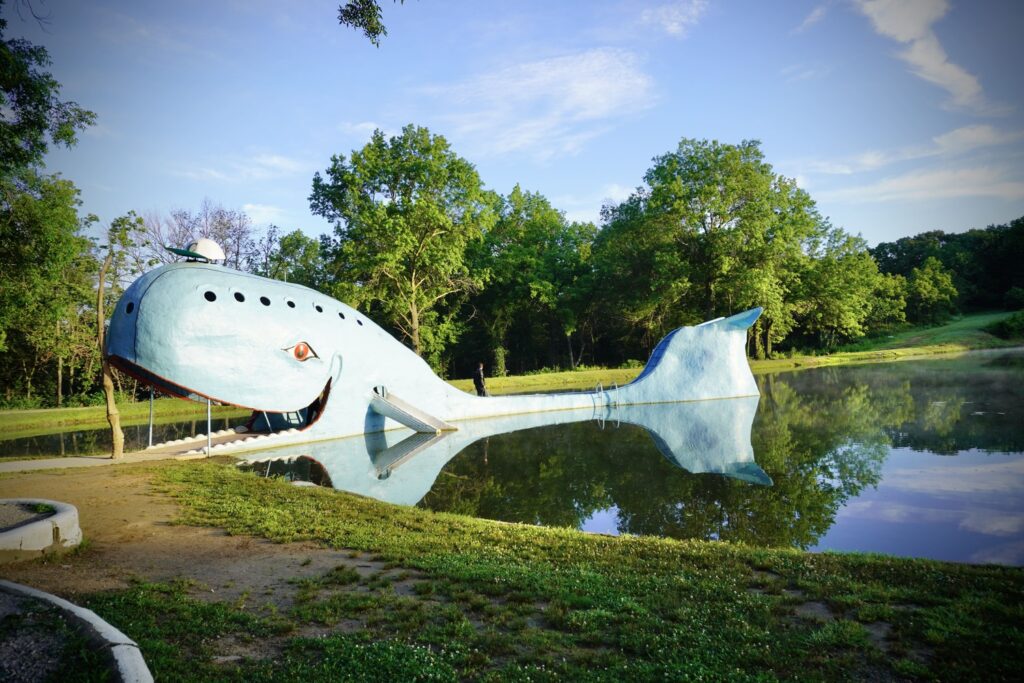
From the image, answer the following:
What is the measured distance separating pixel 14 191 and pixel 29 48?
40.7 ft

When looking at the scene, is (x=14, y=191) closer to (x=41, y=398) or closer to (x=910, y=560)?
(x=41, y=398)

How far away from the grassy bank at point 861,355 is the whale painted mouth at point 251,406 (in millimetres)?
14108

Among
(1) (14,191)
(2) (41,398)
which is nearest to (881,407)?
(1) (14,191)

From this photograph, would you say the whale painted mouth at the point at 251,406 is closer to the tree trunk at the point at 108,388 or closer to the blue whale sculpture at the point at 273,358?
the blue whale sculpture at the point at 273,358

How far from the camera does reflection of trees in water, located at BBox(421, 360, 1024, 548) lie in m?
8.04

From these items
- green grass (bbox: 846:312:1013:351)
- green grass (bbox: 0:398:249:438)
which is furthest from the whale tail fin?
green grass (bbox: 846:312:1013:351)

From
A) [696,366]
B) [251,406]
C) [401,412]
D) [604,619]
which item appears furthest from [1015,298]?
[604,619]

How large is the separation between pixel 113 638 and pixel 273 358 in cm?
1134

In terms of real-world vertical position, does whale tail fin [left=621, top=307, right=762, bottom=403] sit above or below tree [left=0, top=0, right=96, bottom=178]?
below

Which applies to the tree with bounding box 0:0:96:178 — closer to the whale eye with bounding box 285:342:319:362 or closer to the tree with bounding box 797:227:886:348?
the whale eye with bounding box 285:342:319:362

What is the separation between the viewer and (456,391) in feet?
63.3

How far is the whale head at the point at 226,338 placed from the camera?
41.2 feet

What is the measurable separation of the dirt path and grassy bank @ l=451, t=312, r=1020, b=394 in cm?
2221

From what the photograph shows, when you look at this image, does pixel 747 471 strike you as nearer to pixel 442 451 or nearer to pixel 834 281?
pixel 442 451
